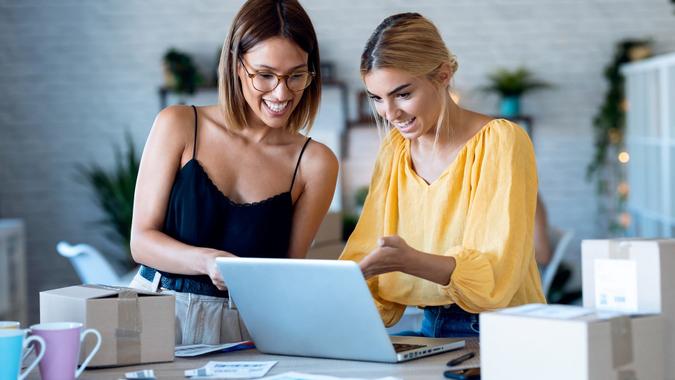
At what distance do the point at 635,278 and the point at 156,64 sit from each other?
568 centimetres

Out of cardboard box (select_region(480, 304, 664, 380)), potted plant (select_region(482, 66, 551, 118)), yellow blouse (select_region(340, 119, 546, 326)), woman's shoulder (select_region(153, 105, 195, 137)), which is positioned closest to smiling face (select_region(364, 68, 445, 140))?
yellow blouse (select_region(340, 119, 546, 326))

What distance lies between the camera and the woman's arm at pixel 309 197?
89.0 inches

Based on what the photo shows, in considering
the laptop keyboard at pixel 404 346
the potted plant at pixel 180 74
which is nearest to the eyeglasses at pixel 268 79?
the laptop keyboard at pixel 404 346

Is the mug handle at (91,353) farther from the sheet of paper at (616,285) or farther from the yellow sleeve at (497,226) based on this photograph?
the sheet of paper at (616,285)

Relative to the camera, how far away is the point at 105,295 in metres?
1.77

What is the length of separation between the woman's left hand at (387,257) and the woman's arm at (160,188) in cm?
50

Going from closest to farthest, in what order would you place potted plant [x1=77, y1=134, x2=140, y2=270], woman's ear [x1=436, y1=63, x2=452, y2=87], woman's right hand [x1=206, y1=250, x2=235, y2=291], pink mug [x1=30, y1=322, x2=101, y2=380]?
pink mug [x1=30, y1=322, x2=101, y2=380]
woman's right hand [x1=206, y1=250, x2=235, y2=291]
woman's ear [x1=436, y1=63, x2=452, y2=87]
potted plant [x1=77, y1=134, x2=140, y2=270]

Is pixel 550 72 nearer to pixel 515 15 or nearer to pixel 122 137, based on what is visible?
pixel 515 15

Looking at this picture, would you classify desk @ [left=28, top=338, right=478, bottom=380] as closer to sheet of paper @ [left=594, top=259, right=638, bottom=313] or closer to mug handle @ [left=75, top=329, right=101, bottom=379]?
mug handle @ [left=75, top=329, right=101, bottom=379]

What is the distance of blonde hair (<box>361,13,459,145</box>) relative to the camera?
2.03 m

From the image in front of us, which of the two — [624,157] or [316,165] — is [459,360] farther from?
[624,157]

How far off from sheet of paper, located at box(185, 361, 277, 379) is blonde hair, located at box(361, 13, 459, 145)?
69 centimetres

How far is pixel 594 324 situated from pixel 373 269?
0.53 m

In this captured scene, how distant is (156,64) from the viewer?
6.77 metres
